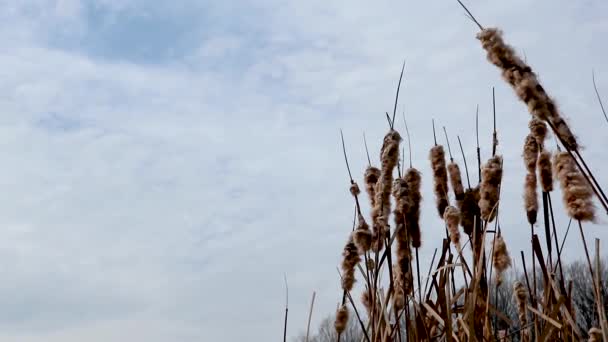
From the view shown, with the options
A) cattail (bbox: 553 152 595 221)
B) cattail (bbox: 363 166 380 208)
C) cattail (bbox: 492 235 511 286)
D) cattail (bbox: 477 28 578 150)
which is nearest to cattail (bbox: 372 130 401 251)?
cattail (bbox: 363 166 380 208)

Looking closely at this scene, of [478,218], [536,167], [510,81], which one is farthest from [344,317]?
[510,81]

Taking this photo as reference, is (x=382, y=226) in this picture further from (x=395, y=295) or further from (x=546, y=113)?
(x=546, y=113)

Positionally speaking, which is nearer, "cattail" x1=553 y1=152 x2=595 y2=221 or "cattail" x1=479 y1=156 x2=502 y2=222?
"cattail" x1=553 y1=152 x2=595 y2=221

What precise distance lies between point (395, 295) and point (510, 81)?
3.26 ft

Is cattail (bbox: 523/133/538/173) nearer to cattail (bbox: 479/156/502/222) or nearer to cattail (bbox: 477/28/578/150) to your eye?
cattail (bbox: 479/156/502/222)

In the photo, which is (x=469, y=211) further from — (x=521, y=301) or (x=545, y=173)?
(x=521, y=301)

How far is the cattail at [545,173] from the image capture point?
2381mm

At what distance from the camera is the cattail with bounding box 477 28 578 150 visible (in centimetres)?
164

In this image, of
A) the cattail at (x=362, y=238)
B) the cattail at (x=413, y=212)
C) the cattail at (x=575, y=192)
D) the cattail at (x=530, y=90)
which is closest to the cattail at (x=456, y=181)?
the cattail at (x=413, y=212)

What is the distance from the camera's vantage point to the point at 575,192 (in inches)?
73.1

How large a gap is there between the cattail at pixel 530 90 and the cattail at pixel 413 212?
0.82m

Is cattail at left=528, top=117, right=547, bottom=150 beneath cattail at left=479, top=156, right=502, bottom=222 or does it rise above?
above

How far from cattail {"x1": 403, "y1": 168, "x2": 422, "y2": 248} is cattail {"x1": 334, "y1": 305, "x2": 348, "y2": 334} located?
312 mm

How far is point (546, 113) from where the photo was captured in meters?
1.65
